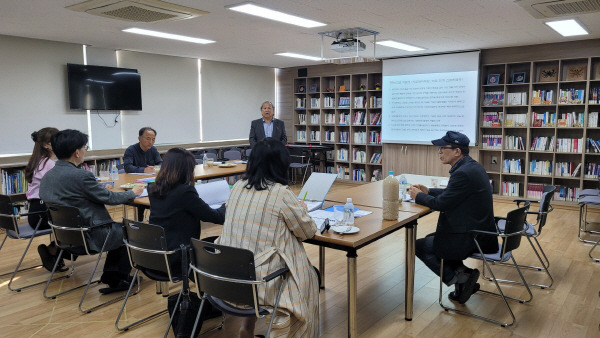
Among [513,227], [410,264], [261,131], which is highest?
[261,131]

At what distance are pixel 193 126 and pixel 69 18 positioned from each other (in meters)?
3.87

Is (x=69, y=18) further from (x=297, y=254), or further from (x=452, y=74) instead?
(x=452, y=74)

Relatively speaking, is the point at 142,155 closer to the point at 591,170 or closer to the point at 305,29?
the point at 305,29

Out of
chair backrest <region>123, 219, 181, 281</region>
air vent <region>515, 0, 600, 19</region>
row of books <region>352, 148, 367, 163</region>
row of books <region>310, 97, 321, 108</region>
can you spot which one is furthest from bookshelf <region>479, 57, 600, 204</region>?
chair backrest <region>123, 219, 181, 281</region>

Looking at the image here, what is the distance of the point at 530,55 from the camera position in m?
7.23

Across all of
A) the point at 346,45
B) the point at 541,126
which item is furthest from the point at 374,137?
the point at 346,45

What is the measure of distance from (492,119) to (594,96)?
4.94 ft

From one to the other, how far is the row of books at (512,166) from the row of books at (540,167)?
0.17 metres

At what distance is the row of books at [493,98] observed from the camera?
7.56m

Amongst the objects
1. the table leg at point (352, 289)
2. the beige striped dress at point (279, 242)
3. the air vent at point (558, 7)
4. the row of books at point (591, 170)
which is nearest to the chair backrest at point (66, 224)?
the beige striped dress at point (279, 242)

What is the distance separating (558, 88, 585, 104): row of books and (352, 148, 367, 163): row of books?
3.73 meters

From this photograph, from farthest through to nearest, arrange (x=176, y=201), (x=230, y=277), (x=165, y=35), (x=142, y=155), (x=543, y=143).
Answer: (x=543, y=143)
(x=165, y=35)
(x=142, y=155)
(x=176, y=201)
(x=230, y=277)

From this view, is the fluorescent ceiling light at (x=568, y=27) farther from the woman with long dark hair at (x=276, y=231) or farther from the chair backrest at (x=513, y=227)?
the woman with long dark hair at (x=276, y=231)

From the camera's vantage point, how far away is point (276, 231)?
227cm
